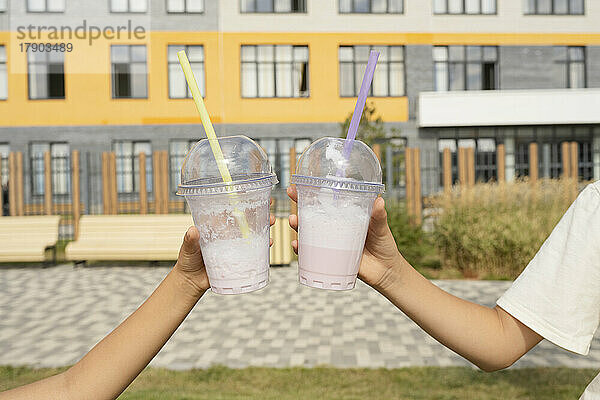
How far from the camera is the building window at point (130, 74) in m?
21.2

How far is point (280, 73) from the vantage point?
2159cm

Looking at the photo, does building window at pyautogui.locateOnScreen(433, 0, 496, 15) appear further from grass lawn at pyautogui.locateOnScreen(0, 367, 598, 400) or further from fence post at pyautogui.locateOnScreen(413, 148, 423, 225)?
grass lawn at pyautogui.locateOnScreen(0, 367, 598, 400)

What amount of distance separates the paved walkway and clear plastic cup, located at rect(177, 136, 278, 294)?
3270mm

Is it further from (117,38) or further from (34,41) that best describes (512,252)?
(34,41)

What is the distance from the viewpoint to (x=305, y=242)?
1320mm

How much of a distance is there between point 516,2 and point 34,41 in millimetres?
18999

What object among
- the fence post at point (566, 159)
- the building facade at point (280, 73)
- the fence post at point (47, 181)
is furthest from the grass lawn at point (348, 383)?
the building facade at point (280, 73)

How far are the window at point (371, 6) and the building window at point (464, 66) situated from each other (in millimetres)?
2378

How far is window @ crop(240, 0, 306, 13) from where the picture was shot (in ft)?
70.3

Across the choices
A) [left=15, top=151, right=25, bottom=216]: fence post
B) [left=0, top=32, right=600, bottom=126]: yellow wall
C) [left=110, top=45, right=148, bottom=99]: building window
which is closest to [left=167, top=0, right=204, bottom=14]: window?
[left=0, top=32, right=600, bottom=126]: yellow wall

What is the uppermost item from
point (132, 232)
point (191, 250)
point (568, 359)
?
point (191, 250)

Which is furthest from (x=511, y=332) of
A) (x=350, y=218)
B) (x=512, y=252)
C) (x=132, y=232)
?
(x=132, y=232)

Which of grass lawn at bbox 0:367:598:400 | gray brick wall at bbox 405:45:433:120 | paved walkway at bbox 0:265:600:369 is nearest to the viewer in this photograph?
grass lawn at bbox 0:367:598:400

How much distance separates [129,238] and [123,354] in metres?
8.24
